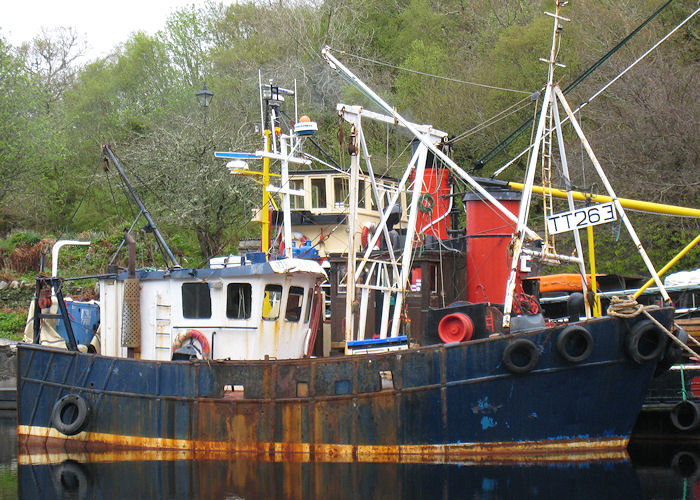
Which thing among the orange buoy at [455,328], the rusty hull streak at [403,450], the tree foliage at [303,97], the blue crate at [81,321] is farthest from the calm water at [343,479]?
the tree foliage at [303,97]

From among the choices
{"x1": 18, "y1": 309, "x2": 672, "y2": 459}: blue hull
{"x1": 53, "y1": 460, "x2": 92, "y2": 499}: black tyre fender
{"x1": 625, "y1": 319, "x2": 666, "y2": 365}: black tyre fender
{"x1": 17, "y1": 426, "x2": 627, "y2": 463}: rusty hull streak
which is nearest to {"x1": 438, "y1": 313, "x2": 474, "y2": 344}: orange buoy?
{"x1": 18, "y1": 309, "x2": 672, "y2": 459}: blue hull

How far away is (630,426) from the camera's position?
14375mm

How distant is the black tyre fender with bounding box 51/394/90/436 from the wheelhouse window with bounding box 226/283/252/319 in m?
3.12

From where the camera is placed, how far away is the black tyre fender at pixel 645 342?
1374cm

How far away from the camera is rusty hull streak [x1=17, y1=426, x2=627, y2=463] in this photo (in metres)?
14.1

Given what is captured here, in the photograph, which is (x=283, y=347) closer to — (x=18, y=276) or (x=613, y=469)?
(x=613, y=469)

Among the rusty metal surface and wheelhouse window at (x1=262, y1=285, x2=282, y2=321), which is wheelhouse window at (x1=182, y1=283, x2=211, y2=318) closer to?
the rusty metal surface

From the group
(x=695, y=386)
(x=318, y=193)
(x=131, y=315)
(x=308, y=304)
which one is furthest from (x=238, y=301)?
(x=318, y=193)

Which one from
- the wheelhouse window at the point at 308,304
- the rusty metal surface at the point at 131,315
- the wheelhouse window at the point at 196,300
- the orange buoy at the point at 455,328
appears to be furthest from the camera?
the wheelhouse window at the point at 308,304

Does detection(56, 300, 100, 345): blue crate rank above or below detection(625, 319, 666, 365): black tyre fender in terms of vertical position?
above

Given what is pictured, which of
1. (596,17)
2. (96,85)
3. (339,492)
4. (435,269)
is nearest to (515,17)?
(596,17)

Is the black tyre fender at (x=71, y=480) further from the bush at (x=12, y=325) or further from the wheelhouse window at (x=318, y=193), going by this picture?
the bush at (x=12, y=325)

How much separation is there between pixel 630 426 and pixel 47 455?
10.3 meters

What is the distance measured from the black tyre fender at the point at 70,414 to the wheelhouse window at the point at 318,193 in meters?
10.5
